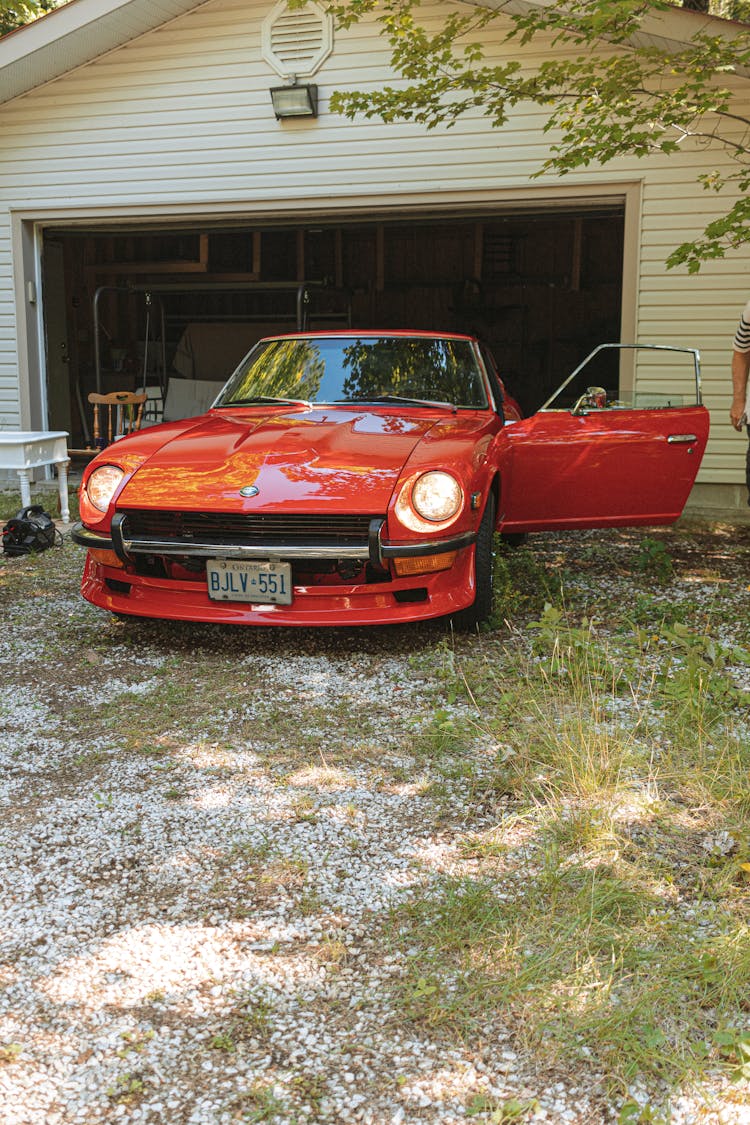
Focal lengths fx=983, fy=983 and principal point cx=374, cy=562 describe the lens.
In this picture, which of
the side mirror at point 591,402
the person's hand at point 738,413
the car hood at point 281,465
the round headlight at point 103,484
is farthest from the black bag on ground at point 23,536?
the person's hand at point 738,413

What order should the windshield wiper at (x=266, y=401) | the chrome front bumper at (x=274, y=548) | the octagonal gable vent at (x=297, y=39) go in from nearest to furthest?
1. the chrome front bumper at (x=274, y=548)
2. the windshield wiper at (x=266, y=401)
3. the octagonal gable vent at (x=297, y=39)

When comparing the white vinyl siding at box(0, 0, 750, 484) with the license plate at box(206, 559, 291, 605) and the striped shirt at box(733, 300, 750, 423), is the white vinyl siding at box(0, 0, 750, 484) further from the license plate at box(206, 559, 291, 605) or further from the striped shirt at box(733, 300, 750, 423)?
the license plate at box(206, 559, 291, 605)

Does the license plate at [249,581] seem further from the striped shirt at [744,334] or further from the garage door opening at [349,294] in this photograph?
the garage door opening at [349,294]

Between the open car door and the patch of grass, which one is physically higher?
the open car door

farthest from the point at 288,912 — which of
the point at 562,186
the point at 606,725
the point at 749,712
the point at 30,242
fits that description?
the point at 30,242

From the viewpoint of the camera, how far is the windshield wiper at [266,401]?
16.8 ft

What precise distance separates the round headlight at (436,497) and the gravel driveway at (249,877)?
0.64 meters

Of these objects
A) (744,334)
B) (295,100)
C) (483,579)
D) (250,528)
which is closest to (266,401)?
A: (250,528)

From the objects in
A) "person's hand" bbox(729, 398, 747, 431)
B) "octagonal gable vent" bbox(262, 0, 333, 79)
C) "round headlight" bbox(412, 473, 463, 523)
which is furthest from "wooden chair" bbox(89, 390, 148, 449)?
"round headlight" bbox(412, 473, 463, 523)

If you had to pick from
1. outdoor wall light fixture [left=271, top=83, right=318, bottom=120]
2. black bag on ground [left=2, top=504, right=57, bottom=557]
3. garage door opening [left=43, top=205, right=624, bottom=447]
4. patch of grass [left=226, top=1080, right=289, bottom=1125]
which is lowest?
patch of grass [left=226, top=1080, right=289, bottom=1125]

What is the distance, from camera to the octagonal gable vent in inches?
341

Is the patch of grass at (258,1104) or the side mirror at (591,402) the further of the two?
the side mirror at (591,402)

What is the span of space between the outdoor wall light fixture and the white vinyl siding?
119mm

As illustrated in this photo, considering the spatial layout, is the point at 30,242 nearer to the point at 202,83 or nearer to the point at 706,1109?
the point at 202,83
